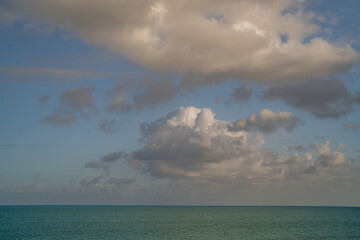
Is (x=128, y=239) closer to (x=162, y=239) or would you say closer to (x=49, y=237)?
(x=162, y=239)

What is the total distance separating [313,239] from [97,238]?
53242mm

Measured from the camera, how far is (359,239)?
88.7m

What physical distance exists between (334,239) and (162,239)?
4328cm

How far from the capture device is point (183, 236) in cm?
9088

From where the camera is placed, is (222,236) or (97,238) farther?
(222,236)

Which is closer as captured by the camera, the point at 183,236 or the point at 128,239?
the point at 128,239

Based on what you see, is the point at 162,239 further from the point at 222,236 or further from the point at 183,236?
the point at 222,236

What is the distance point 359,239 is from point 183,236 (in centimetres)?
4468

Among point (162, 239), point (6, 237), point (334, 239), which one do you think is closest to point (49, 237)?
point (6, 237)

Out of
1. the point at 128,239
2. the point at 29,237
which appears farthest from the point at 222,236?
the point at 29,237

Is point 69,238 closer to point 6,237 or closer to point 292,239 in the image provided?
point 6,237

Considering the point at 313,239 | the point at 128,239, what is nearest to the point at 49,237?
the point at 128,239

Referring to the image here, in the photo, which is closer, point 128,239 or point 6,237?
point 128,239

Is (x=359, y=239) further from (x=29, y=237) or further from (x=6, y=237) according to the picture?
(x=6, y=237)
